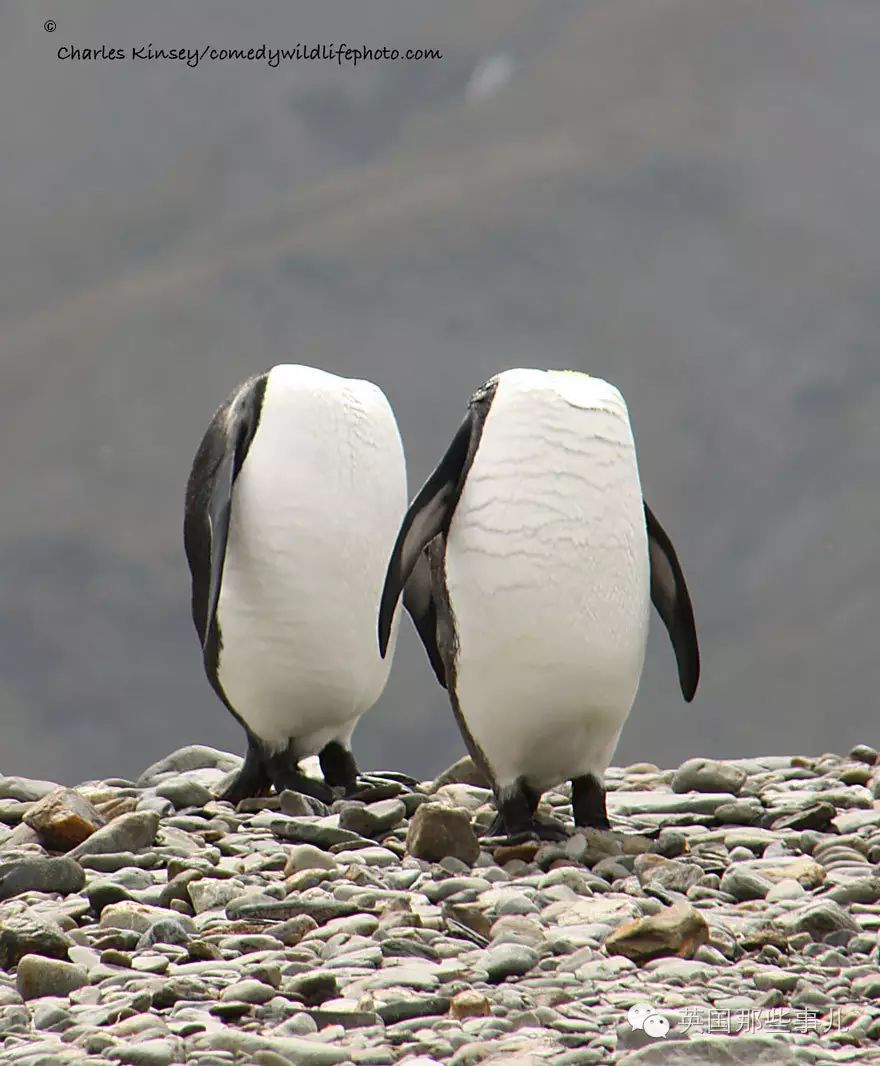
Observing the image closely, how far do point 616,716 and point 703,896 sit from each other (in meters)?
0.86

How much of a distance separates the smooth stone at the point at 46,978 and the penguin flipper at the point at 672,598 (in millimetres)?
3095

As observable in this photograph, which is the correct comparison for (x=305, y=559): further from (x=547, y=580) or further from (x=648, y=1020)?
(x=648, y=1020)

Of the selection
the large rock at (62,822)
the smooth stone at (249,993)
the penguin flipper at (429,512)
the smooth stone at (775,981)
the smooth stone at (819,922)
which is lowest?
the smooth stone at (775,981)

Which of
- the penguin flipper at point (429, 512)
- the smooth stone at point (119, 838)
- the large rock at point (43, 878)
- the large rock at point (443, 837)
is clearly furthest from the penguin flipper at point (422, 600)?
the large rock at point (43, 878)

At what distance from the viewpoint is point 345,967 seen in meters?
4.60

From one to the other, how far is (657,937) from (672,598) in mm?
2278

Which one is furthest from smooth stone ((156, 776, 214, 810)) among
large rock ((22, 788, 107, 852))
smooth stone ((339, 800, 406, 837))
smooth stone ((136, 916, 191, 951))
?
smooth stone ((136, 916, 191, 951))

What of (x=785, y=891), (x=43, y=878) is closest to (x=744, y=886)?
(x=785, y=891)

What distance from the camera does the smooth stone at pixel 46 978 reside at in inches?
181

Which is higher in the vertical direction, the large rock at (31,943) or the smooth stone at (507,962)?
the large rock at (31,943)

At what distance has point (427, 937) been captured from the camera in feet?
16.0

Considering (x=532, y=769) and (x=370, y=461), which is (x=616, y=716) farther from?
(x=370, y=461)

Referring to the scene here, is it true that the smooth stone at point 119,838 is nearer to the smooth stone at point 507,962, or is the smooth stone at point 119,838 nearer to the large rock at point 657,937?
the smooth stone at point 507,962

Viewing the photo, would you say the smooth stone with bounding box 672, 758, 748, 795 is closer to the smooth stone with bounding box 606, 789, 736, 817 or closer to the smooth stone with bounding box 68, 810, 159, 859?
the smooth stone with bounding box 606, 789, 736, 817
